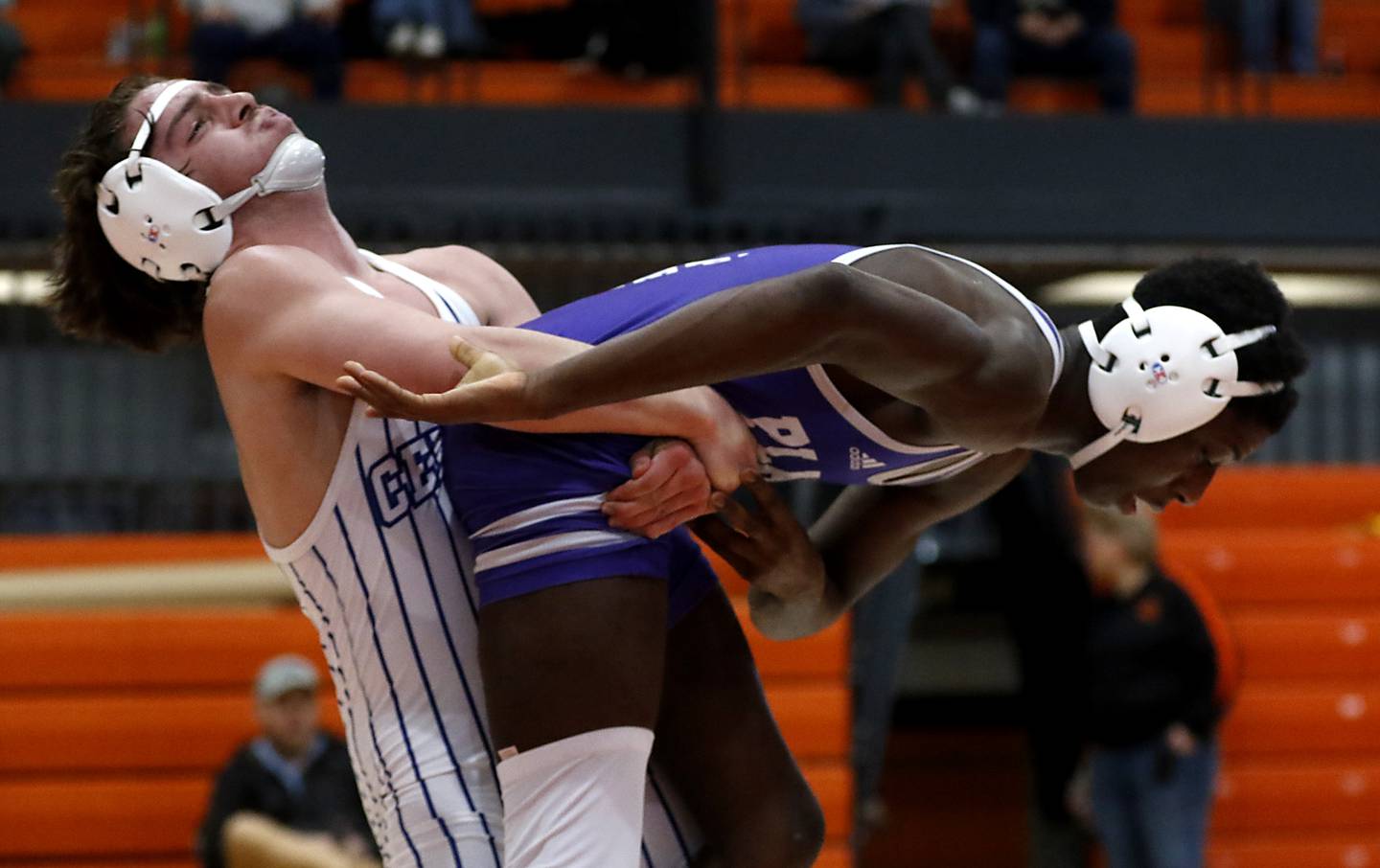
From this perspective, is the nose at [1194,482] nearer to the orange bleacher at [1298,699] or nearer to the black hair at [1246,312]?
the black hair at [1246,312]

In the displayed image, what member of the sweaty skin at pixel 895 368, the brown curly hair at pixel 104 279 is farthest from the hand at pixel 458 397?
the brown curly hair at pixel 104 279

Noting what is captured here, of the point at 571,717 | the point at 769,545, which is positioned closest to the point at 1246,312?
the point at 769,545

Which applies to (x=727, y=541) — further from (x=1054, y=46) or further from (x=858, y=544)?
(x=1054, y=46)

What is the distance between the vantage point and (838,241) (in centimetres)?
883

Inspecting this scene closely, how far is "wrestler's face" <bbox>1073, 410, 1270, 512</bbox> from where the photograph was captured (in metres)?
2.98

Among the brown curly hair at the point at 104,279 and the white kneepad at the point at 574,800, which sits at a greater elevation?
the brown curly hair at the point at 104,279

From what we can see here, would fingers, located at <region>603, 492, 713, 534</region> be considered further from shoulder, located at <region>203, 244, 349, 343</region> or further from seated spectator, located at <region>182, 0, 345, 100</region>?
seated spectator, located at <region>182, 0, 345, 100</region>

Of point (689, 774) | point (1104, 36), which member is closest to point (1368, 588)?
point (1104, 36)

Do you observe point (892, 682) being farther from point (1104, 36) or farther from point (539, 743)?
point (539, 743)

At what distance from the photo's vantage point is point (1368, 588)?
8.47 metres

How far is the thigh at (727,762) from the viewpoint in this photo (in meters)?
3.11

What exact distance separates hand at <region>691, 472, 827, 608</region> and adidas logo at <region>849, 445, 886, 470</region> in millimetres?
206

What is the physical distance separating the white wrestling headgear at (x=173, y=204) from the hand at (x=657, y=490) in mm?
740

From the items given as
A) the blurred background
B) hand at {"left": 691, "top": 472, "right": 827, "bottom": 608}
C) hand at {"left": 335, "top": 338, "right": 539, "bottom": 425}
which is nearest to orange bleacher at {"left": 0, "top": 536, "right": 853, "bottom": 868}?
the blurred background
